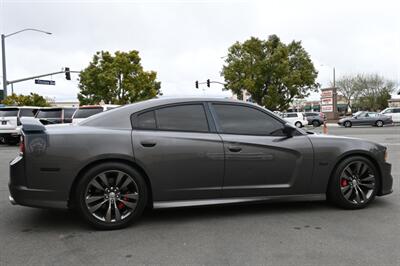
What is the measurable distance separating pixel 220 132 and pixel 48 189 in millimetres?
2053

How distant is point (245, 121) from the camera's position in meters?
4.51

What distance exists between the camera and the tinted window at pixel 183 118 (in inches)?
168

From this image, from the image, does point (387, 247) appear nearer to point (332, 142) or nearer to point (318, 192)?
point (318, 192)

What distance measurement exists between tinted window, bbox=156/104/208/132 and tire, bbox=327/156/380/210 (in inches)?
74.2

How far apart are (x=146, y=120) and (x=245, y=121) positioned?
1247mm

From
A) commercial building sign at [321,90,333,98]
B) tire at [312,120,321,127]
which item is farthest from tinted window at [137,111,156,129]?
commercial building sign at [321,90,333,98]

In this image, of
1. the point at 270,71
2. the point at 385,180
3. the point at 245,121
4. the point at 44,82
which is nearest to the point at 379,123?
the point at 270,71

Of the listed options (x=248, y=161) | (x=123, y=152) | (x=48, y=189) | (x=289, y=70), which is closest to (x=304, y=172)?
(x=248, y=161)

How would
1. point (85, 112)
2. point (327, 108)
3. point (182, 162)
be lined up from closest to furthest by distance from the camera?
1. point (182, 162)
2. point (85, 112)
3. point (327, 108)

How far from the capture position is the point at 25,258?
3250 millimetres

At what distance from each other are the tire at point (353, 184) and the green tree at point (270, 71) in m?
37.8

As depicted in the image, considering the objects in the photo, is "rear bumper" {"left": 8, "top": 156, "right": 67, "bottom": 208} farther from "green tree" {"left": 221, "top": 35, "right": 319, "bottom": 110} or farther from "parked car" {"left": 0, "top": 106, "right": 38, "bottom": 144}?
"green tree" {"left": 221, "top": 35, "right": 319, "bottom": 110}

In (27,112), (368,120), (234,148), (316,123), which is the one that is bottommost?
(316,123)

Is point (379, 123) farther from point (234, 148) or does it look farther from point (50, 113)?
point (234, 148)
